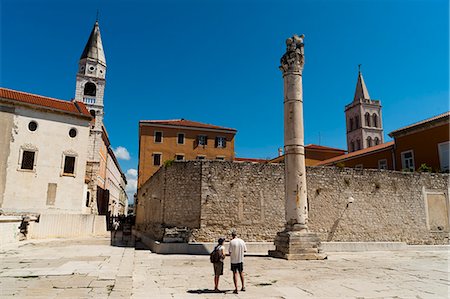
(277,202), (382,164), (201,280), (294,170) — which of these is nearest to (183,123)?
(382,164)

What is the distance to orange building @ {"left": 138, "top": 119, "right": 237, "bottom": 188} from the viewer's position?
36.5 metres

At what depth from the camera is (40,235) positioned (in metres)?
24.3

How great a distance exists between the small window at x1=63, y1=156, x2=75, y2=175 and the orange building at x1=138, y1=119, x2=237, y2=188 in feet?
25.9

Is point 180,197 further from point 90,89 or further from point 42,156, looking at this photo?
point 90,89

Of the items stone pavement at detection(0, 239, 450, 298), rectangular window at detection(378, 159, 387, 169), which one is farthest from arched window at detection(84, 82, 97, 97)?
stone pavement at detection(0, 239, 450, 298)

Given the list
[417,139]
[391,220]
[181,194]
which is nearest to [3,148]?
[181,194]

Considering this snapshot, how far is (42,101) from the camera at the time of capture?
29.9m

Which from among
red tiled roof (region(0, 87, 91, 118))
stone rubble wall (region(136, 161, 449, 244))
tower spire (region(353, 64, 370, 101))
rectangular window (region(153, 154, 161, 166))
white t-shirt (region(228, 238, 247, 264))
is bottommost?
white t-shirt (region(228, 238, 247, 264))

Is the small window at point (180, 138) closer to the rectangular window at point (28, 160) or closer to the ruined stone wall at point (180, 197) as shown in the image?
the rectangular window at point (28, 160)

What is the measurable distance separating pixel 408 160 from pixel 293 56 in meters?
18.3

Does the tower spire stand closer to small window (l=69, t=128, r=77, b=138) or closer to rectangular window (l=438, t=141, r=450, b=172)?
rectangular window (l=438, t=141, r=450, b=172)

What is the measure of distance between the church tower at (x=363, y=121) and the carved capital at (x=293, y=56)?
61.4 metres

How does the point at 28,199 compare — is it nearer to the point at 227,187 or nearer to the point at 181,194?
the point at 181,194

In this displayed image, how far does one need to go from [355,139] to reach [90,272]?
7305 centimetres
